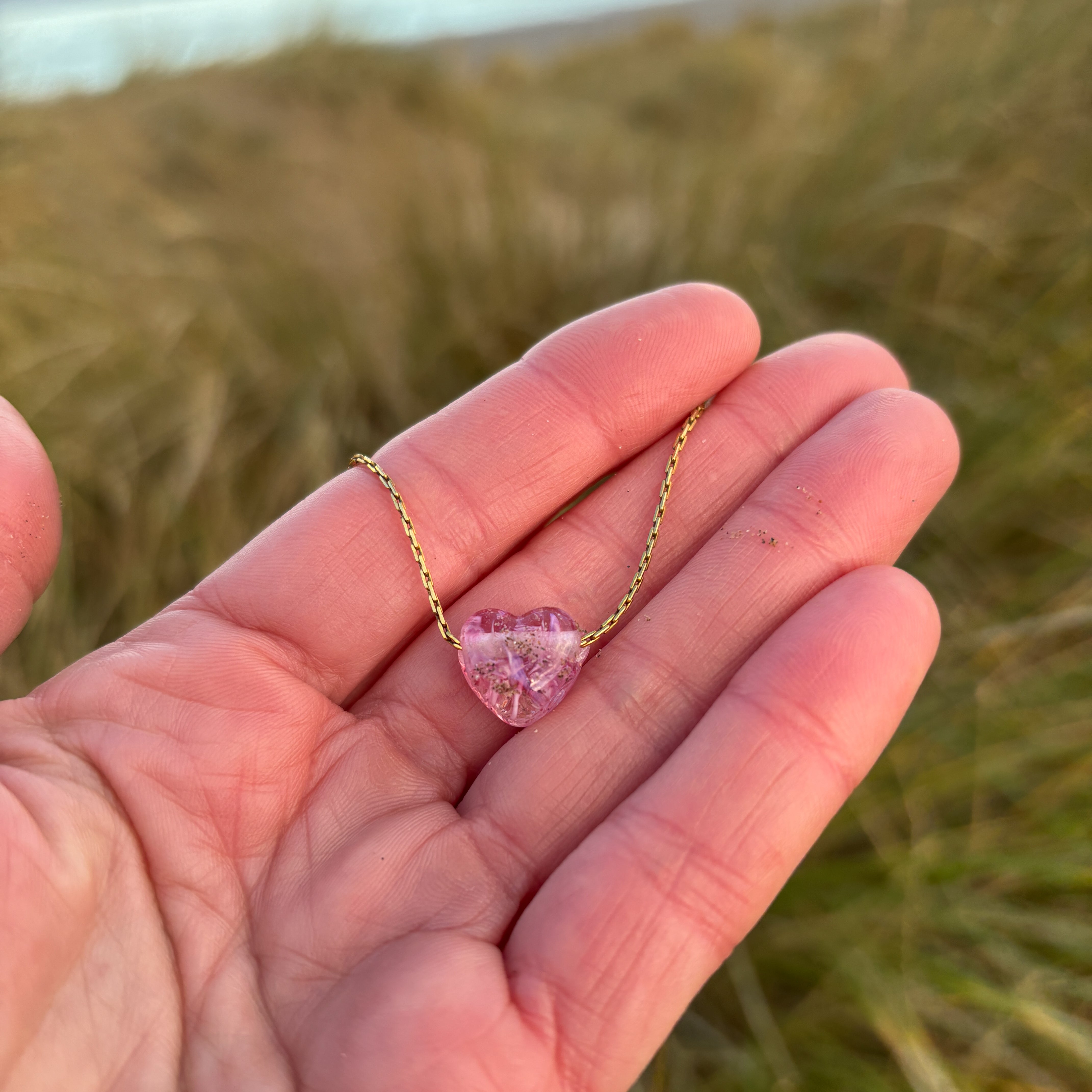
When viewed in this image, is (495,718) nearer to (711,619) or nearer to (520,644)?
(520,644)

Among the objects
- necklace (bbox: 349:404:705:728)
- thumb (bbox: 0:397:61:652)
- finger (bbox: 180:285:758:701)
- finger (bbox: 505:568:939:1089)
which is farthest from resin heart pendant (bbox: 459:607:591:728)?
thumb (bbox: 0:397:61:652)

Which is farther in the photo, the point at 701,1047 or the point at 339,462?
the point at 339,462

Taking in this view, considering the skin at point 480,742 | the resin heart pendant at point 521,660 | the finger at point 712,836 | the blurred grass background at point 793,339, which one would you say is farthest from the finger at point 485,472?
the blurred grass background at point 793,339

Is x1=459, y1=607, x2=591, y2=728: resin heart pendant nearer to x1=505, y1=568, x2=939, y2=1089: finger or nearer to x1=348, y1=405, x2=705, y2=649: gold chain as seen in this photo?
x1=348, y1=405, x2=705, y2=649: gold chain

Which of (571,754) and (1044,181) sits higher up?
(1044,181)

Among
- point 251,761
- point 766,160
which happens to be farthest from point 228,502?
point 766,160

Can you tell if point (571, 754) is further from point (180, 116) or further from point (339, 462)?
point (180, 116)
